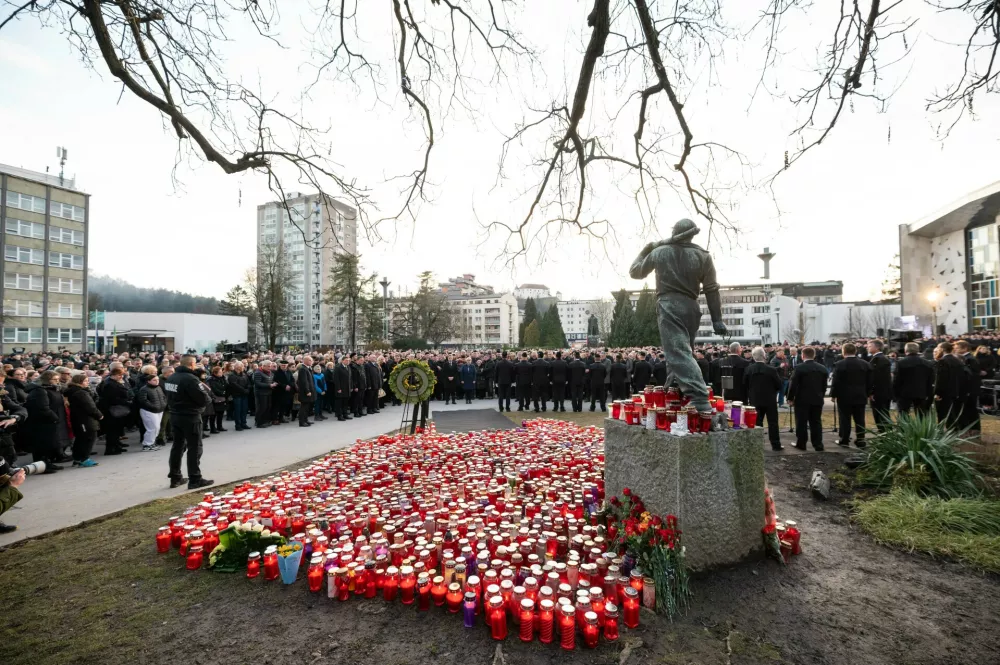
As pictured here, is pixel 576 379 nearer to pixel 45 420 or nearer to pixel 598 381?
Answer: pixel 598 381

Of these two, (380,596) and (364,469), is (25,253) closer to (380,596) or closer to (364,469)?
(364,469)

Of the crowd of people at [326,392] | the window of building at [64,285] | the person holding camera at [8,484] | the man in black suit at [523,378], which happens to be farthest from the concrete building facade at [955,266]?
the window of building at [64,285]

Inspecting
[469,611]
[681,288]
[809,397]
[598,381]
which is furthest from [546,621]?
[598,381]

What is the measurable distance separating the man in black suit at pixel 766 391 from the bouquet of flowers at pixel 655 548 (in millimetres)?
5689

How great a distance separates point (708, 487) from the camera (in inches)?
165

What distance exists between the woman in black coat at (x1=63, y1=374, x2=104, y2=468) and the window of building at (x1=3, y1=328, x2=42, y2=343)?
4995cm

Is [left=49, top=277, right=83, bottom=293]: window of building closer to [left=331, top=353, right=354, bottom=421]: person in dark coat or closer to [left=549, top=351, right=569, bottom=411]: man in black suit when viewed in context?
[left=331, top=353, right=354, bottom=421]: person in dark coat

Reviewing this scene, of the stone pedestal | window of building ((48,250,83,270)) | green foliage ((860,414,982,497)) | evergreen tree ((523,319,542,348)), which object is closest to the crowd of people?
green foliage ((860,414,982,497))

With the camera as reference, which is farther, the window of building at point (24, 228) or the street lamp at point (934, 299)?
the window of building at point (24, 228)

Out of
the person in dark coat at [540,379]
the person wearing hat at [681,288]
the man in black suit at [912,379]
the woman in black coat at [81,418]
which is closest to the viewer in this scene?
the person wearing hat at [681,288]

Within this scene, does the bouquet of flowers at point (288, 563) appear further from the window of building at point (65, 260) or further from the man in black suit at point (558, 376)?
the window of building at point (65, 260)

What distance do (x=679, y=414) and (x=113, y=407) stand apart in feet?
35.7

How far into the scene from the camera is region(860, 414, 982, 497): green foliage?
5934mm

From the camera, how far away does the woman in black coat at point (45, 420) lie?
26.1 ft
